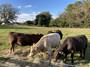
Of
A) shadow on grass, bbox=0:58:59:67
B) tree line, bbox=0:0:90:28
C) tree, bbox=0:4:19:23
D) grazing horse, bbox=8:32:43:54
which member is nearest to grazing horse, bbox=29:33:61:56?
shadow on grass, bbox=0:58:59:67

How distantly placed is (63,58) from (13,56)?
9.63 feet

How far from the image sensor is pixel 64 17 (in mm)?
81250

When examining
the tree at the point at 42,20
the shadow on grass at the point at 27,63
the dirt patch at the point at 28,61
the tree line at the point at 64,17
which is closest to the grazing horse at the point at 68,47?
the dirt patch at the point at 28,61

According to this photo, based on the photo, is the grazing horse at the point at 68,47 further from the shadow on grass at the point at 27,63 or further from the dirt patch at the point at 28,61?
the shadow on grass at the point at 27,63

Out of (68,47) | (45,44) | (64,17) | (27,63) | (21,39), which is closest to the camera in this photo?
(27,63)

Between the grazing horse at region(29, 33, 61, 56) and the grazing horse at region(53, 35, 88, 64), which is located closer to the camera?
the grazing horse at region(53, 35, 88, 64)

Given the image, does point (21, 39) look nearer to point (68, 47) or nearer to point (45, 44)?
point (45, 44)

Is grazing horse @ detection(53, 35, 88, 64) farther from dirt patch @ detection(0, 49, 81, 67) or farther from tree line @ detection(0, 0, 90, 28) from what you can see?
tree line @ detection(0, 0, 90, 28)

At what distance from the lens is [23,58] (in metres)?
12.2

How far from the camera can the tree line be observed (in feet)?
216

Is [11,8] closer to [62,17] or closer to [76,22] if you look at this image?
[62,17]

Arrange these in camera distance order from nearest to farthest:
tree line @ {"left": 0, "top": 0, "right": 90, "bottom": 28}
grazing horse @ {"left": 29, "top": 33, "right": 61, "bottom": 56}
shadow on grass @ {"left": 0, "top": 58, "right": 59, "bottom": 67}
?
shadow on grass @ {"left": 0, "top": 58, "right": 59, "bottom": 67}, grazing horse @ {"left": 29, "top": 33, "right": 61, "bottom": 56}, tree line @ {"left": 0, "top": 0, "right": 90, "bottom": 28}

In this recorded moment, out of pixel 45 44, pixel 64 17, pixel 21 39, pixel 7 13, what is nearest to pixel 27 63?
pixel 45 44

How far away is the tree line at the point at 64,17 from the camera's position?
216 ft
